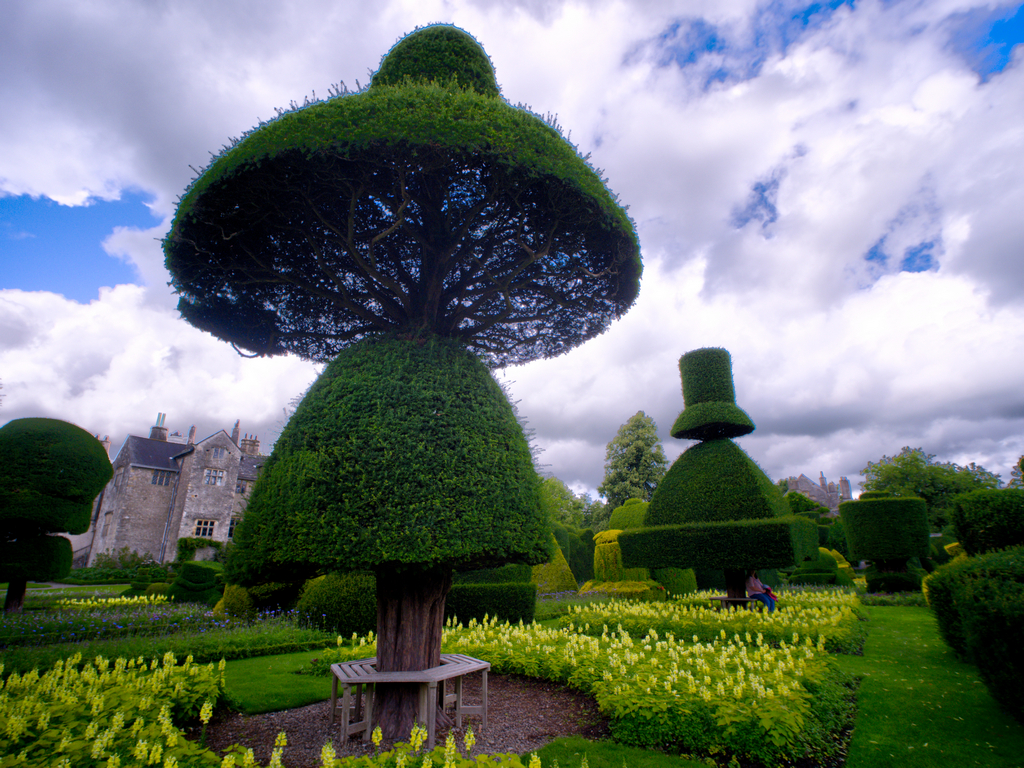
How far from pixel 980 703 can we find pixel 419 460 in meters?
7.41

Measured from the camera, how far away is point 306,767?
4.56 meters

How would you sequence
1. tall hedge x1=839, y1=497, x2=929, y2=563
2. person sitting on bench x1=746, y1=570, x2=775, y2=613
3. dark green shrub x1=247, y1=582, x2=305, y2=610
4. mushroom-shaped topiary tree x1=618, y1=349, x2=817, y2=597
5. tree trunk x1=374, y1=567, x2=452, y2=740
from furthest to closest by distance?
tall hedge x1=839, y1=497, x2=929, y2=563, dark green shrub x1=247, y1=582, x2=305, y2=610, person sitting on bench x1=746, y1=570, x2=775, y2=613, mushroom-shaped topiary tree x1=618, y1=349, x2=817, y2=597, tree trunk x1=374, y1=567, x2=452, y2=740

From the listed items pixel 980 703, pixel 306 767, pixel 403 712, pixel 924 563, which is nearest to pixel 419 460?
pixel 403 712

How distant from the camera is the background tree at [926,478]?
3784cm

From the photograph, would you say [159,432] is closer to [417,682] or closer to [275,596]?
[275,596]

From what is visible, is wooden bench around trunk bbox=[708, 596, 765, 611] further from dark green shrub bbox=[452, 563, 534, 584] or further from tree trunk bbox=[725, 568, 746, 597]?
dark green shrub bbox=[452, 563, 534, 584]

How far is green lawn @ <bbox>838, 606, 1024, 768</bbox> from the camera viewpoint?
4777mm

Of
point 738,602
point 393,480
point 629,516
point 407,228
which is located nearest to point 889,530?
point 629,516

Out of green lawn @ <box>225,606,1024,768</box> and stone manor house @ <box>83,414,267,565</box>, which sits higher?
stone manor house @ <box>83,414,267,565</box>

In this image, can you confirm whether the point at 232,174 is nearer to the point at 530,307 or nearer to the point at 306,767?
the point at 530,307

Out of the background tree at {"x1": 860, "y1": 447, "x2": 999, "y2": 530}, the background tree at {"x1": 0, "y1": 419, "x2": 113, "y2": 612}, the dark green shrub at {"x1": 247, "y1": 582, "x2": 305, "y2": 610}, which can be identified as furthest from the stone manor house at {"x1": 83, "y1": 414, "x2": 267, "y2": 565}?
the background tree at {"x1": 860, "y1": 447, "x2": 999, "y2": 530}

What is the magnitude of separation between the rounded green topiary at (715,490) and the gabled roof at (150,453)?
109ft

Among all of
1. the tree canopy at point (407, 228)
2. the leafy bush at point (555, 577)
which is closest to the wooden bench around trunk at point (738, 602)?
the leafy bush at point (555, 577)

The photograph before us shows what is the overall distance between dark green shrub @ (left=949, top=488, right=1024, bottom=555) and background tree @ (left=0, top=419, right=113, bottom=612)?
20416 mm
